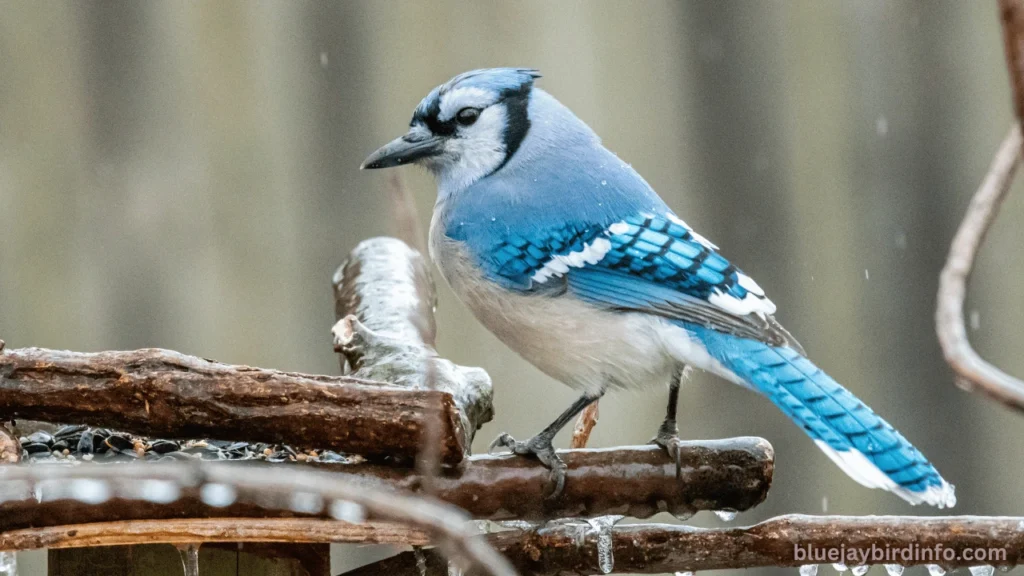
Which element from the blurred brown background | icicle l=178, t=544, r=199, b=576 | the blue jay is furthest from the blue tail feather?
the blurred brown background

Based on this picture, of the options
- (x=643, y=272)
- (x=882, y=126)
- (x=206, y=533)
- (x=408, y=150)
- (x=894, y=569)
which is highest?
(x=882, y=126)

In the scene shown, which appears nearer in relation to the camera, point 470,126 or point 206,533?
point 206,533

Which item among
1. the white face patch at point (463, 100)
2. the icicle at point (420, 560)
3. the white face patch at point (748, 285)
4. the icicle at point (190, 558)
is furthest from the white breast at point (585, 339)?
the icicle at point (190, 558)

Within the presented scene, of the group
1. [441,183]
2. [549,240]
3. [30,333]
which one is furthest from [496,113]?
[30,333]

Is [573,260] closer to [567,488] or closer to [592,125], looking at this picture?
[567,488]

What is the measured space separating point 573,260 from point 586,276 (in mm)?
42

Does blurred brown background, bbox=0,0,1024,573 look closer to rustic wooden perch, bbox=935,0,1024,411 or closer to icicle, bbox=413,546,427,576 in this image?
icicle, bbox=413,546,427,576

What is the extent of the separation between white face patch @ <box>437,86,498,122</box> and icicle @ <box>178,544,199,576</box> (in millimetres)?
979

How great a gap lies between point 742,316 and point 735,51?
1.20 meters

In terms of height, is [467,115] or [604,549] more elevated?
[467,115]

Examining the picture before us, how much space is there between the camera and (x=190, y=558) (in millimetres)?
1312

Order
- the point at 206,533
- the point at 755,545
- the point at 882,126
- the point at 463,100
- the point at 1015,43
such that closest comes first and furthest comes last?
the point at 1015,43, the point at 206,533, the point at 755,545, the point at 463,100, the point at 882,126

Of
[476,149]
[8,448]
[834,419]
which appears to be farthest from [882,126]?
[8,448]

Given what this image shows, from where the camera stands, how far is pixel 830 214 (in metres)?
2.71
